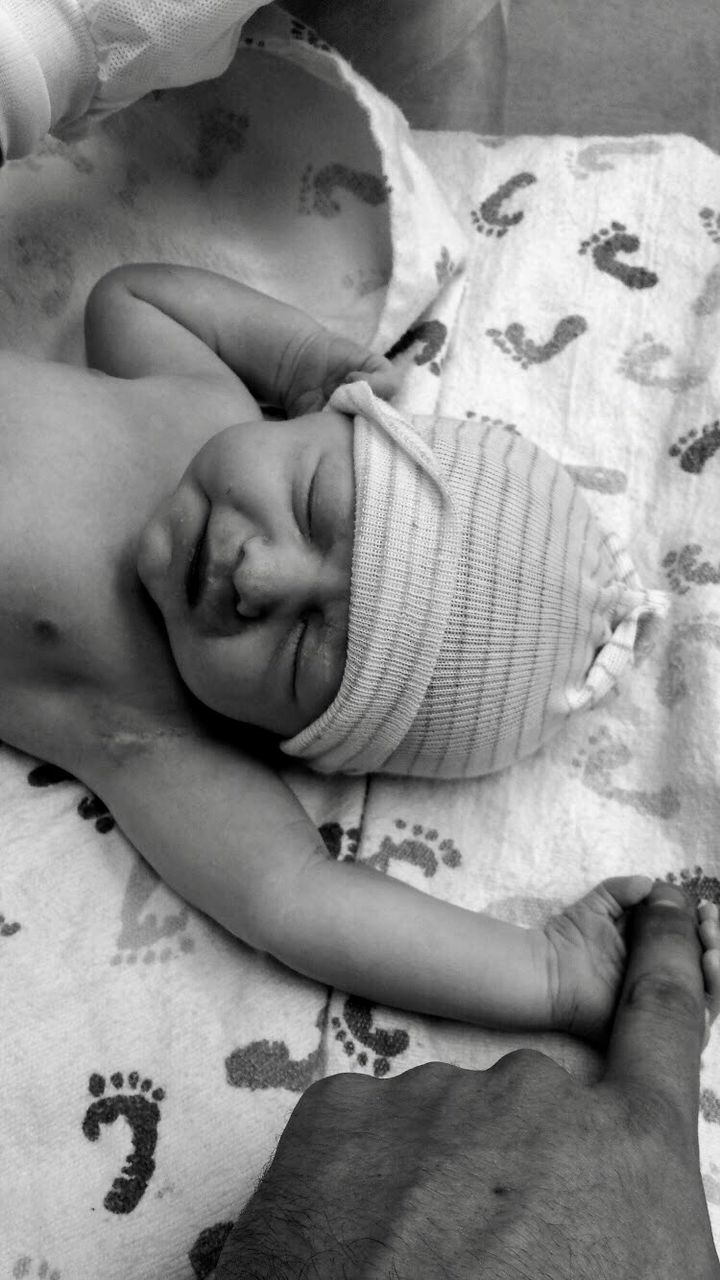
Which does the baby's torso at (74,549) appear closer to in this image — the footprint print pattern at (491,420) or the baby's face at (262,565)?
the baby's face at (262,565)

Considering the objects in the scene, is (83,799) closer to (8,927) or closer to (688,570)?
(8,927)

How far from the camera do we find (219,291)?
128cm

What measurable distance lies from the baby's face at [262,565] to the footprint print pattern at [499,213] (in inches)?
22.9

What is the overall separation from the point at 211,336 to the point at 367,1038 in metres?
0.86

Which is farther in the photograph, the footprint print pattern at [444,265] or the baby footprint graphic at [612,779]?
the footprint print pattern at [444,265]

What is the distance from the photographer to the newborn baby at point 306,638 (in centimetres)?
97

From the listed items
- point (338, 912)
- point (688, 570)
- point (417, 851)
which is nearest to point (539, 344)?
point (688, 570)

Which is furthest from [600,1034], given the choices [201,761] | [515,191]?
[515,191]

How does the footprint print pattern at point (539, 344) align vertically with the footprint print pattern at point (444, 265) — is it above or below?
below

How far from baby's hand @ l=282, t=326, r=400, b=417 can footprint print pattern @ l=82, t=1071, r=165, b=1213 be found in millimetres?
796

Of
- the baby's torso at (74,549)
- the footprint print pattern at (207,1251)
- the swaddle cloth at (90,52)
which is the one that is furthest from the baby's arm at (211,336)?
the footprint print pattern at (207,1251)

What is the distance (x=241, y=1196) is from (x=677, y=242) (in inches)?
50.8

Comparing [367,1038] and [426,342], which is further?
[426,342]

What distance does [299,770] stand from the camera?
118 cm
